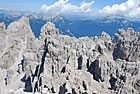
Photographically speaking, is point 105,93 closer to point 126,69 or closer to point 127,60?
point 126,69

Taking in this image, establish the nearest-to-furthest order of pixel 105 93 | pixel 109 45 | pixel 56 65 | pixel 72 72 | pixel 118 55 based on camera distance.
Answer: pixel 105 93 < pixel 72 72 < pixel 56 65 < pixel 118 55 < pixel 109 45

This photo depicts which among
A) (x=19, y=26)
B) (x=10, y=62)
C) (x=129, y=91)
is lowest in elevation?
(x=10, y=62)

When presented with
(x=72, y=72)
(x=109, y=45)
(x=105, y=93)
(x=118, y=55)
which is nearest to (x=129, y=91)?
(x=105, y=93)

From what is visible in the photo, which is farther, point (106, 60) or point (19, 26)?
point (19, 26)

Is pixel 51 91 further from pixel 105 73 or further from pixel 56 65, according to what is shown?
pixel 105 73

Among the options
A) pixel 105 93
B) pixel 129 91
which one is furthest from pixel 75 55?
pixel 129 91

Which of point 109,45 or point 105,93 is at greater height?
point 109,45

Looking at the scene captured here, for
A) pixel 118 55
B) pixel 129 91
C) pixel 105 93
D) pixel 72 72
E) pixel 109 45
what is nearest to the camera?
pixel 129 91

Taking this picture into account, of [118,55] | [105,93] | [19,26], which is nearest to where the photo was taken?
[105,93]

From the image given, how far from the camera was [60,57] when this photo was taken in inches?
1406

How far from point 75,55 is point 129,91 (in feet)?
62.3

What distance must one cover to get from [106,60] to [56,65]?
43.1 feet

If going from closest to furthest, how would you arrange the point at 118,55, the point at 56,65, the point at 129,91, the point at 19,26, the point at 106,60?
the point at 129,91, the point at 106,60, the point at 56,65, the point at 118,55, the point at 19,26

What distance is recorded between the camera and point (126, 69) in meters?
31.8
